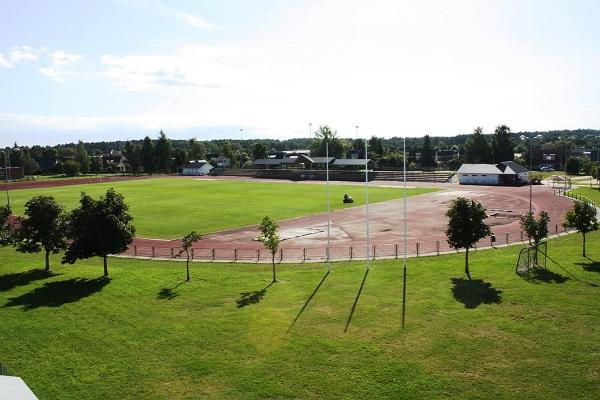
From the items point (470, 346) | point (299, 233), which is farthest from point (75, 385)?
point (299, 233)

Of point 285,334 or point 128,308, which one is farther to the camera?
point 128,308

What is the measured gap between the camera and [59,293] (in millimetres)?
27266

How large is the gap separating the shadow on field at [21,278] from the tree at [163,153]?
13746 centimetres

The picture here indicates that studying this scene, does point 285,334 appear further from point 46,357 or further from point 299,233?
point 299,233

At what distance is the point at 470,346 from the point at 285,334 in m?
7.84

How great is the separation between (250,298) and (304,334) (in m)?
5.75

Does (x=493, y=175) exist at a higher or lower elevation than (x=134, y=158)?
lower

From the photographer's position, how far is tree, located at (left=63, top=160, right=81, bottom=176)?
150m

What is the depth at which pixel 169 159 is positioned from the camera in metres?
167

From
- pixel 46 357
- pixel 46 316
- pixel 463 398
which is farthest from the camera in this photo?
pixel 46 316

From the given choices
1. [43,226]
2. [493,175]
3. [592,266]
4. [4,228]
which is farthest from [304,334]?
[493,175]

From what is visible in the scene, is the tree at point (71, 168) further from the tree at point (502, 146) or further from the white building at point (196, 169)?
the tree at point (502, 146)

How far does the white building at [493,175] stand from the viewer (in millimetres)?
95812

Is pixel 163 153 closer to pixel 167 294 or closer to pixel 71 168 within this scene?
pixel 71 168
